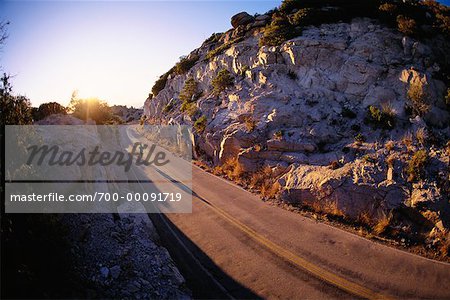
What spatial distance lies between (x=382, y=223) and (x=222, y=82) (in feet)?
67.8

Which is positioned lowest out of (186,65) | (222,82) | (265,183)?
(265,183)

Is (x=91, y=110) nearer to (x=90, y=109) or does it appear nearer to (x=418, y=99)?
(x=90, y=109)

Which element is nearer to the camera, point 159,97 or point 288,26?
point 288,26

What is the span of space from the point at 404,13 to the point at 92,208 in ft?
89.2

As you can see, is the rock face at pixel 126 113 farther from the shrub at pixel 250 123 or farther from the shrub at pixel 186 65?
the shrub at pixel 250 123

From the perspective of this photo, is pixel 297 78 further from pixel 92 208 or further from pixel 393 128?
pixel 92 208

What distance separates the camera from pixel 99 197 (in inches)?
507

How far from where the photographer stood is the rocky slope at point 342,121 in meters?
13.5

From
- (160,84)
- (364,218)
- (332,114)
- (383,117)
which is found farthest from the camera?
(160,84)

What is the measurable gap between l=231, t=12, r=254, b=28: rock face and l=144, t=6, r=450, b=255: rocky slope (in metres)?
8.32

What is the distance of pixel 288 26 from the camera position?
2662 centimetres

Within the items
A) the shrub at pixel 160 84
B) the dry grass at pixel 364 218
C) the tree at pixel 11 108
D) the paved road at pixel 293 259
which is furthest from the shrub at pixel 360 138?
the shrub at pixel 160 84

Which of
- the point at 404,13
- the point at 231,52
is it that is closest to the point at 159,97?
the point at 231,52

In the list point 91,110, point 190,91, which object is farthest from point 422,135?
point 91,110
